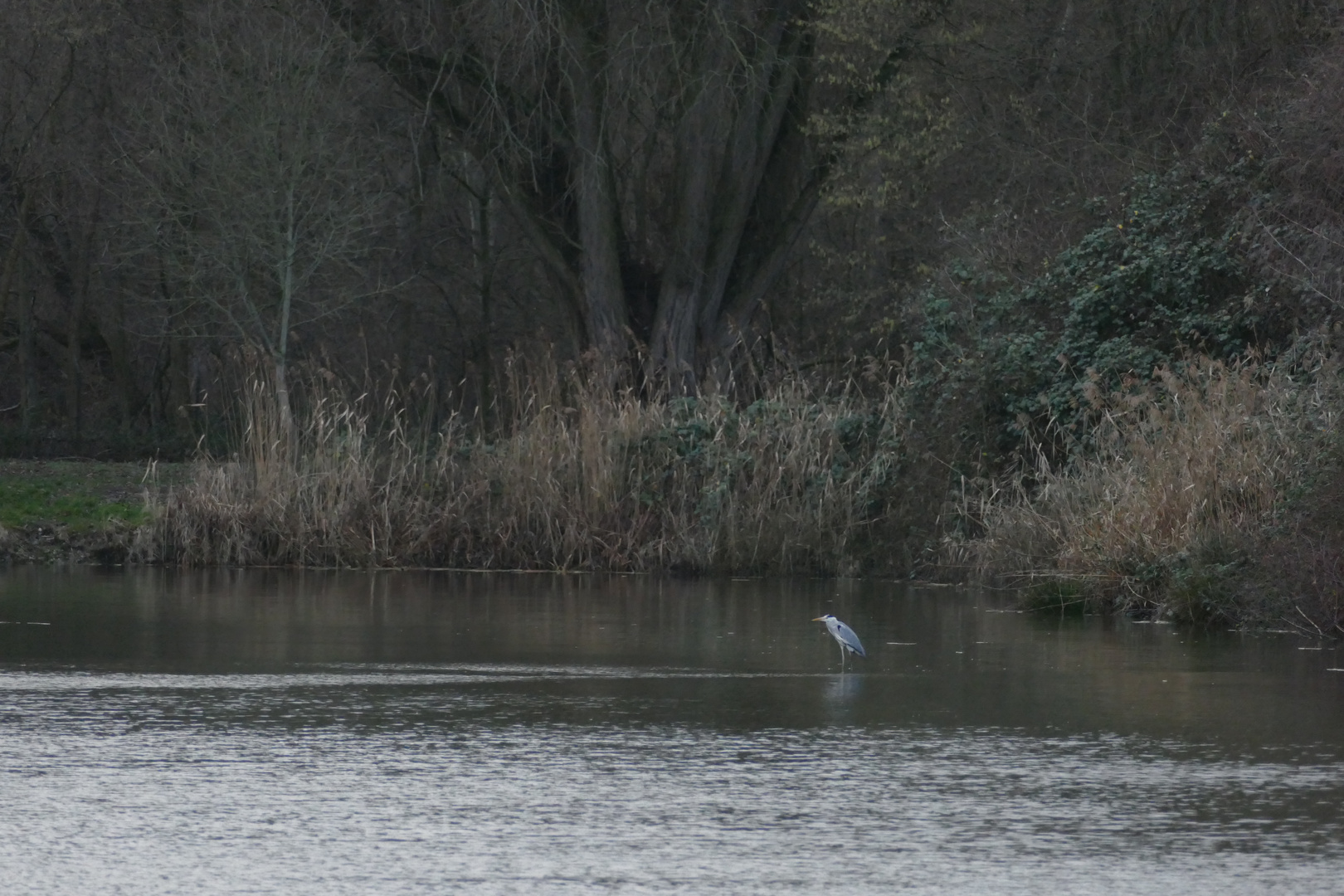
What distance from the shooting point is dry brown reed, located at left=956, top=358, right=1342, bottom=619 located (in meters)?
13.7

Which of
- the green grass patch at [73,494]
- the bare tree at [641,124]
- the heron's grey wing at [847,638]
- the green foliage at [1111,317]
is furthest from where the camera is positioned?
the bare tree at [641,124]

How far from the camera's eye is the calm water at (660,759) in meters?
5.71

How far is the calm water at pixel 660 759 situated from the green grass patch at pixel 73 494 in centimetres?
837

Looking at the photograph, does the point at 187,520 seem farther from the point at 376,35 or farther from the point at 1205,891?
the point at 1205,891

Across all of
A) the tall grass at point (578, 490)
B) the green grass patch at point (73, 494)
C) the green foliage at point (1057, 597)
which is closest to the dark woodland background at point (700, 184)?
the tall grass at point (578, 490)

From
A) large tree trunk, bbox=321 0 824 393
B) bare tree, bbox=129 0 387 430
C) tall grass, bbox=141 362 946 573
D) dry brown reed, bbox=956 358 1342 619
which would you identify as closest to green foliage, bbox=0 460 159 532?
tall grass, bbox=141 362 946 573

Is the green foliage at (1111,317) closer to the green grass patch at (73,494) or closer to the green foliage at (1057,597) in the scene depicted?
the green foliage at (1057,597)

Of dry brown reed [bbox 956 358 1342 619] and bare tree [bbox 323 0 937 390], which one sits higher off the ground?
bare tree [bbox 323 0 937 390]

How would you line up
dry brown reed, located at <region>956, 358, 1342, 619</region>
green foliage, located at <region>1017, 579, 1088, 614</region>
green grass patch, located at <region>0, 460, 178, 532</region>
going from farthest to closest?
green grass patch, located at <region>0, 460, 178, 532</region> → green foliage, located at <region>1017, 579, 1088, 614</region> → dry brown reed, located at <region>956, 358, 1342, 619</region>

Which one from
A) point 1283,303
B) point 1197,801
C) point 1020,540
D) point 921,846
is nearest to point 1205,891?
point 921,846

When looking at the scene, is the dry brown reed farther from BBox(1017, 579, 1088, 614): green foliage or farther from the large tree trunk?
the large tree trunk

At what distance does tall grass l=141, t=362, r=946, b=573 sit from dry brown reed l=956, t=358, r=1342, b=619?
274cm

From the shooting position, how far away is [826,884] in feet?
18.0

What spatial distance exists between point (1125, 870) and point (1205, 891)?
0.29 metres
